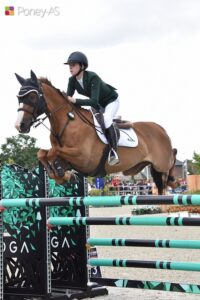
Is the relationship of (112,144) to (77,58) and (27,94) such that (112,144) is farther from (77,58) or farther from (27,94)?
(27,94)

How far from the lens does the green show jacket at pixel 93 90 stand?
508 cm

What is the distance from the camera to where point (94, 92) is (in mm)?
5070

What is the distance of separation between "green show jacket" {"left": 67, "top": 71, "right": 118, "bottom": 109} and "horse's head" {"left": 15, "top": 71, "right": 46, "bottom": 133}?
0.48 m

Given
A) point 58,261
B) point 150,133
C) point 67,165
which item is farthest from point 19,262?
point 150,133

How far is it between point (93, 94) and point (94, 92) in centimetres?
2

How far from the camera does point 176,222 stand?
403cm

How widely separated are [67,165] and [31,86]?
2.71 feet

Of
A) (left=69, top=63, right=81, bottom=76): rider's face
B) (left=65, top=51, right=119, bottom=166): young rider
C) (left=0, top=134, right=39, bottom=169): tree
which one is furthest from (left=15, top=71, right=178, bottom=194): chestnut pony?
(left=0, top=134, right=39, bottom=169): tree

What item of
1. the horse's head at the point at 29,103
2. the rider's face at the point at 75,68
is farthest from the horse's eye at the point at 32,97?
the rider's face at the point at 75,68

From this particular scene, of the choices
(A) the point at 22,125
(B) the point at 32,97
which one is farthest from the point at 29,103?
(A) the point at 22,125

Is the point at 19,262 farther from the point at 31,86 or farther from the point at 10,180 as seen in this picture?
the point at 31,86

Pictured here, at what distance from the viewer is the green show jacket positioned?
5.08m

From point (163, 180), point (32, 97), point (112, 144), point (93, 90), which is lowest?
point (163, 180)

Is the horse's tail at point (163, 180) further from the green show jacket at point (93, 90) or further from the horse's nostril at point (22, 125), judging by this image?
the horse's nostril at point (22, 125)
